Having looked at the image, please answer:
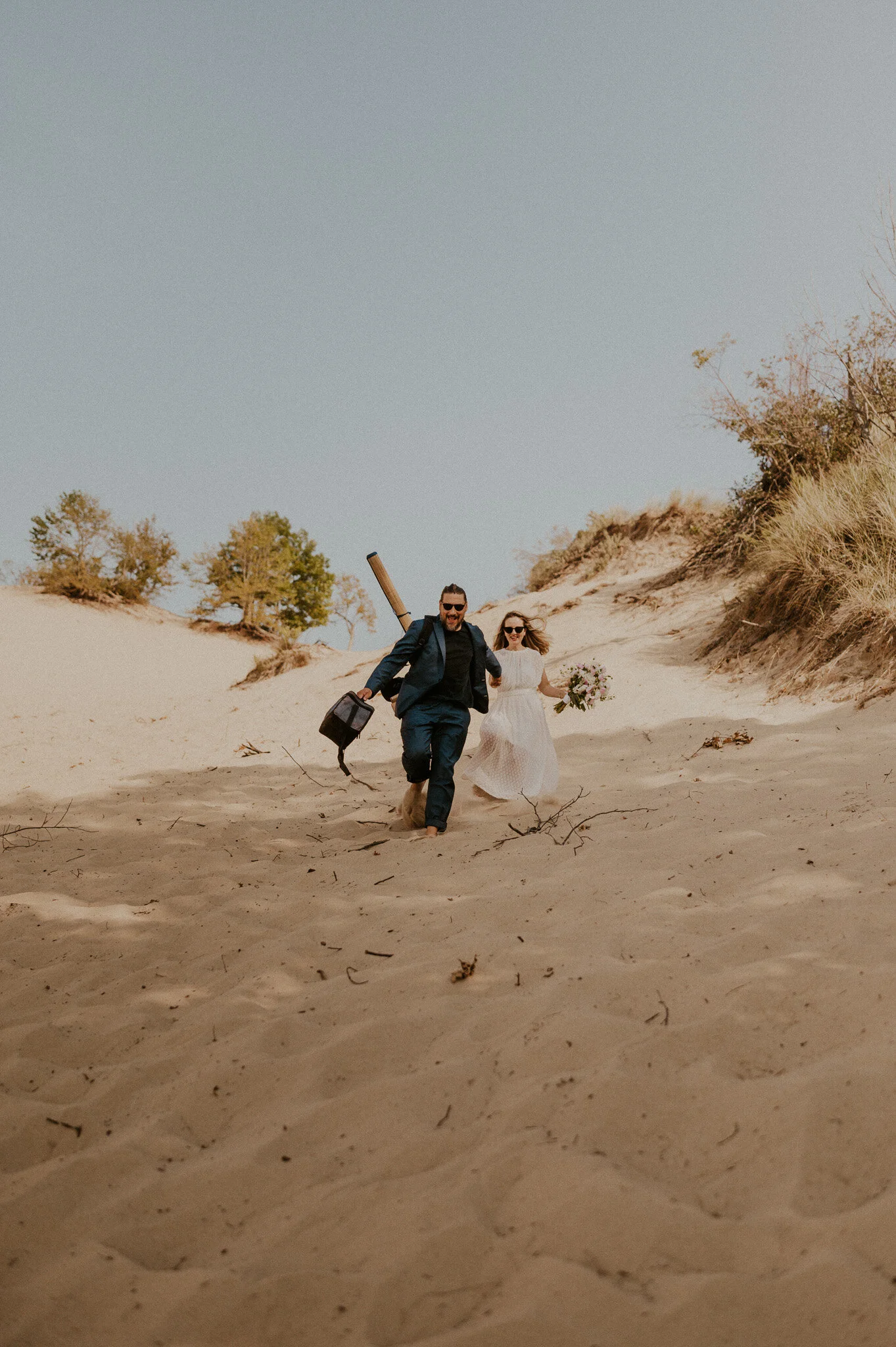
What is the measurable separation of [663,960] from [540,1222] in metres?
1.18

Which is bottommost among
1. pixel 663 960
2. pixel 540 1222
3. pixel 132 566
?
pixel 663 960

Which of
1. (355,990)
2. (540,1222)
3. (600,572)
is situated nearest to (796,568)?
(600,572)

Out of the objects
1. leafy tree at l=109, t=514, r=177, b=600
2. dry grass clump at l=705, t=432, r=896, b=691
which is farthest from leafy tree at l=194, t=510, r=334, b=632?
dry grass clump at l=705, t=432, r=896, b=691

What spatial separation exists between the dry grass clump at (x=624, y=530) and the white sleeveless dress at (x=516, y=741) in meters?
8.90

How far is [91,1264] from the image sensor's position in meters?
1.66

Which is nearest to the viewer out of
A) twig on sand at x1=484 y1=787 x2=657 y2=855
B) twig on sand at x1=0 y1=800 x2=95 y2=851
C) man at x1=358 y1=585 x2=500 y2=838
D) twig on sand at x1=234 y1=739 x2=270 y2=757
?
twig on sand at x1=484 y1=787 x2=657 y2=855

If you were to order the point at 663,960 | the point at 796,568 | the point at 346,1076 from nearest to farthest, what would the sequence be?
the point at 346,1076, the point at 663,960, the point at 796,568

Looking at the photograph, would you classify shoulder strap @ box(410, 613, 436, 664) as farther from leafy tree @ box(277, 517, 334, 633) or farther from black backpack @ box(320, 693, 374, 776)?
leafy tree @ box(277, 517, 334, 633)

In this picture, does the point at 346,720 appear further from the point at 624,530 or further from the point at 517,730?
the point at 624,530

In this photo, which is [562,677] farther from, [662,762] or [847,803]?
[847,803]

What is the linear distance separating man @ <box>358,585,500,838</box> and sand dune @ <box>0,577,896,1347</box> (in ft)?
1.88

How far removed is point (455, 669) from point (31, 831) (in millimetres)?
3519

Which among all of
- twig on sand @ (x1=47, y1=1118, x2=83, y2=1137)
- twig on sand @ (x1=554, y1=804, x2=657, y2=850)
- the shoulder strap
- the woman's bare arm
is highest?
the shoulder strap

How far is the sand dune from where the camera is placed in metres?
1.47
